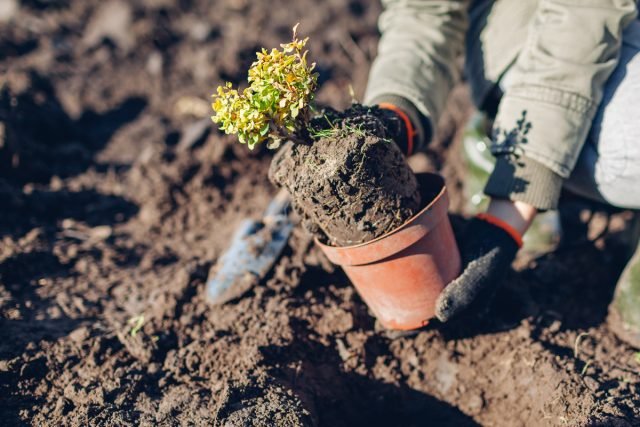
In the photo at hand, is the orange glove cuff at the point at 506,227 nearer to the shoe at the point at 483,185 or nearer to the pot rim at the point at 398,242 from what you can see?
the pot rim at the point at 398,242

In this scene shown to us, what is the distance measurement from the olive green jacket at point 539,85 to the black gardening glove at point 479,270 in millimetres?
162

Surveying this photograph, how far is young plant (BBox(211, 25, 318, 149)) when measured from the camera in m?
1.50

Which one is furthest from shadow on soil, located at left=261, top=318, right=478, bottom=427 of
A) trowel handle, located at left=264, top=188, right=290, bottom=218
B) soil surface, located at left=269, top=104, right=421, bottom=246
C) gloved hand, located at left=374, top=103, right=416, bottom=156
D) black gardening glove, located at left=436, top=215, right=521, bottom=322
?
gloved hand, located at left=374, top=103, right=416, bottom=156

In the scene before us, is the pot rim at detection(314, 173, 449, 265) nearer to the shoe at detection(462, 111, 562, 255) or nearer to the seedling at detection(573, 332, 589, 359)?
the seedling at detection(573, 332, 589, 359)

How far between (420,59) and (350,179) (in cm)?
92

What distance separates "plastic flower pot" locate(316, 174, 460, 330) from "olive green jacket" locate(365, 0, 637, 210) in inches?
13.2

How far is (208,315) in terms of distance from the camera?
84.0 inches

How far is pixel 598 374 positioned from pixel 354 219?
109cm

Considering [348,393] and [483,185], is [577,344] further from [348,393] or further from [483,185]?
→ [483,185]

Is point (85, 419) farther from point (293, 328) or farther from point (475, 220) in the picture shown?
point (475, 220)

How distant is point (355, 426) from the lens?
1906 mm

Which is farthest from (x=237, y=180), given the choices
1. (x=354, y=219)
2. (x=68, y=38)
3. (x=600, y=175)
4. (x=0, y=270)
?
(x=68, y=38)

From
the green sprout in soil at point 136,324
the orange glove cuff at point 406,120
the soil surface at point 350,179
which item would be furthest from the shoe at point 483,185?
the green sprout in soil at point 136,324

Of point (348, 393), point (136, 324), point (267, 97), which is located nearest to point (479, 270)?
point (348, 393)
